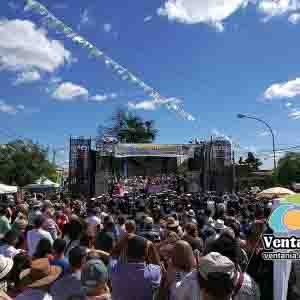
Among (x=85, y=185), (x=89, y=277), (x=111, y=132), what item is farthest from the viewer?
(x=111, y=132)

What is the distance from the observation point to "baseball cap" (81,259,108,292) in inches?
127

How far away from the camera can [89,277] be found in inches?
127

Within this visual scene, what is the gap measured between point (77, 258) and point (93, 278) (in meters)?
0.64

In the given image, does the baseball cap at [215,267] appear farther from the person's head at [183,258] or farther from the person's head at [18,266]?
the person's head at [18,266]

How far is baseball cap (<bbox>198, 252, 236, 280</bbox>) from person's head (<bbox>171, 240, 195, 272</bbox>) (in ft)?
2.91

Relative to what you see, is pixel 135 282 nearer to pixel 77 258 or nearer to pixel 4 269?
pixel 77 258

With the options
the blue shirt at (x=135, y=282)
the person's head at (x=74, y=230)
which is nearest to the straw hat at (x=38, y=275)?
the blue shirt at (x=135, y=282)

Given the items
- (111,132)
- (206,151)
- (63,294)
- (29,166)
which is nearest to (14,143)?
(29,166)

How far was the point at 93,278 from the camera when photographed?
126 inches

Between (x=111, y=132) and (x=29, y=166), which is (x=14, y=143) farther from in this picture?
(x=111, y=132)

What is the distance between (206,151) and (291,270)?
20697 millimetres

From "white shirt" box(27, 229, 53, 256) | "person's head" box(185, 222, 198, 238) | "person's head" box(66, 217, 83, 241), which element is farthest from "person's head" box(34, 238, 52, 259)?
"person's head" box(185, 222, 198, 238)

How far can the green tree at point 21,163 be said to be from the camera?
39719mm

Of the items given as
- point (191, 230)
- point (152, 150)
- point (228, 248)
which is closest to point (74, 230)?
point (191, 230)
